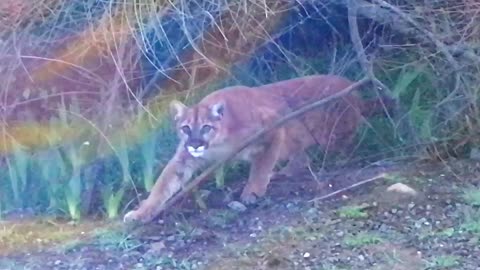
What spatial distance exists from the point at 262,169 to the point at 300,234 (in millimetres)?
1080

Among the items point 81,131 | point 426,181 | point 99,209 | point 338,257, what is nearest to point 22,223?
point 99,209

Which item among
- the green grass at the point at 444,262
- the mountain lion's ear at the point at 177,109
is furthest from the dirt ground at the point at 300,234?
the mountain lion's ear at the point at 177,109

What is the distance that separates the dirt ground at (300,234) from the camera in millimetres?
5477

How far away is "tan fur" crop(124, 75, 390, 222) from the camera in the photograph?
6.69m

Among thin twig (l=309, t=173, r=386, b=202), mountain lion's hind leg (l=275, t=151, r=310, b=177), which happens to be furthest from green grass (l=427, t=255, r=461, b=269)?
mountain lion's hind leg (l=275, t=151, r=310, b=177)

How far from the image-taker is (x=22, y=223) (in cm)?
629

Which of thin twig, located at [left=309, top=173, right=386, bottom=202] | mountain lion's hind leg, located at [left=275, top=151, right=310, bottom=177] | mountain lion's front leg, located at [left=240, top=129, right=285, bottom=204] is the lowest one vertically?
mountain lion's hind leg, located at [left=275, top=151, right=310, bottom=177]

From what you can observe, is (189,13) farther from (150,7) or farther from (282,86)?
(282,86)

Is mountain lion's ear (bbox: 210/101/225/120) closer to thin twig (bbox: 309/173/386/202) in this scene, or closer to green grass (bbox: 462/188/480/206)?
thin twig (bbox: 309/173/386/202)

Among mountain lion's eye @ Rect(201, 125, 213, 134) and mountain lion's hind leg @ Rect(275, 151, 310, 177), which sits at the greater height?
mountain lion's eye @ Rect(201, 125, 213, 134)

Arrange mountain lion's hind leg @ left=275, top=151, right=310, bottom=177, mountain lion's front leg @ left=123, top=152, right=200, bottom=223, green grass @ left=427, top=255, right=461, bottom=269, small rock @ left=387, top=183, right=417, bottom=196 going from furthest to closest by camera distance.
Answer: mountain lion's hind leg @ left=275, top=151, right=310, bottom=177, small rock @ left=387, top=183, right=417, bottom=196, mountain lion's front leg @ left=123, top=152, right=200, bottom=223, green grass @ left=427, top=255, right=461, bottom=269

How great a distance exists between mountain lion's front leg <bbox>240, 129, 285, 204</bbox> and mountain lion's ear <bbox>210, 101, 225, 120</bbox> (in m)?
0.34

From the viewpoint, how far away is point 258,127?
7020mm

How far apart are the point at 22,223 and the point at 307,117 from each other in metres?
2.08
